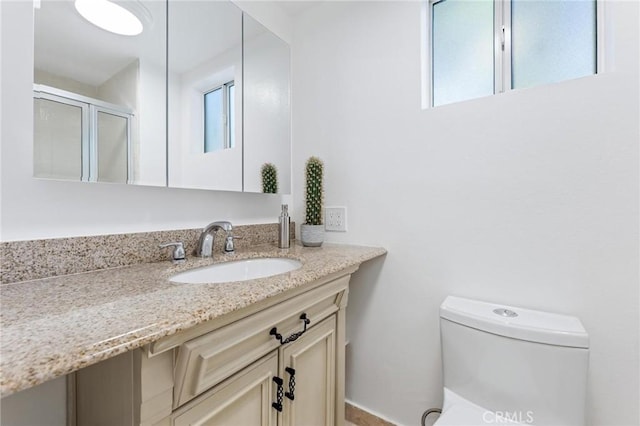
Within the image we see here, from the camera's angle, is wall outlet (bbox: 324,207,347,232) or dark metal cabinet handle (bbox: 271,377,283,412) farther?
wall outlet (bbox: 324,207,347,232)

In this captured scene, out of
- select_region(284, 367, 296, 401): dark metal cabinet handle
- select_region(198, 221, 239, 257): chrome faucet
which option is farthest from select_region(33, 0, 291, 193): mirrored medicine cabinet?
select_region(284, 367, 296, 401): dark metal cabinet handle

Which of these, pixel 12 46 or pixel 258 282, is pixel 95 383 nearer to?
pixel 258 282

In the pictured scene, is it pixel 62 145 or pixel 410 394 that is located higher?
pixel 62 145

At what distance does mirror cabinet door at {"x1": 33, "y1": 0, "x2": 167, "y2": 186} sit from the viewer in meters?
0.78

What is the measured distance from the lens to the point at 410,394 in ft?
4.07

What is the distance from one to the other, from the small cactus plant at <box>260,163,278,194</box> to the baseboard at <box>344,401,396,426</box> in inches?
44.5

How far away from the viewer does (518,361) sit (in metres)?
0.86

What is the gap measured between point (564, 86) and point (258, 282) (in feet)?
3.79

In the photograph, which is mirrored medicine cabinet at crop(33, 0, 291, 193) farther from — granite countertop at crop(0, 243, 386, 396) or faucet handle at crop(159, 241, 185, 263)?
granite countertop at crop(0, 243, 386, 396)

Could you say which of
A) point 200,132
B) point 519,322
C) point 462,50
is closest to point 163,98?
point 200,132

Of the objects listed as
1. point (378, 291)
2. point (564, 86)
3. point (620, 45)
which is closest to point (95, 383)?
point (378, 291)

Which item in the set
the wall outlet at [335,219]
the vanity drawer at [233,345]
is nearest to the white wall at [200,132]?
the wall outlet at [335,219]

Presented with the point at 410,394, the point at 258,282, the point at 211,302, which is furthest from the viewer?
the point at 410,394

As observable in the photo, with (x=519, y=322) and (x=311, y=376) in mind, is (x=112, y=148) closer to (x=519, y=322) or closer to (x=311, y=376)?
(x=311, y=376)
